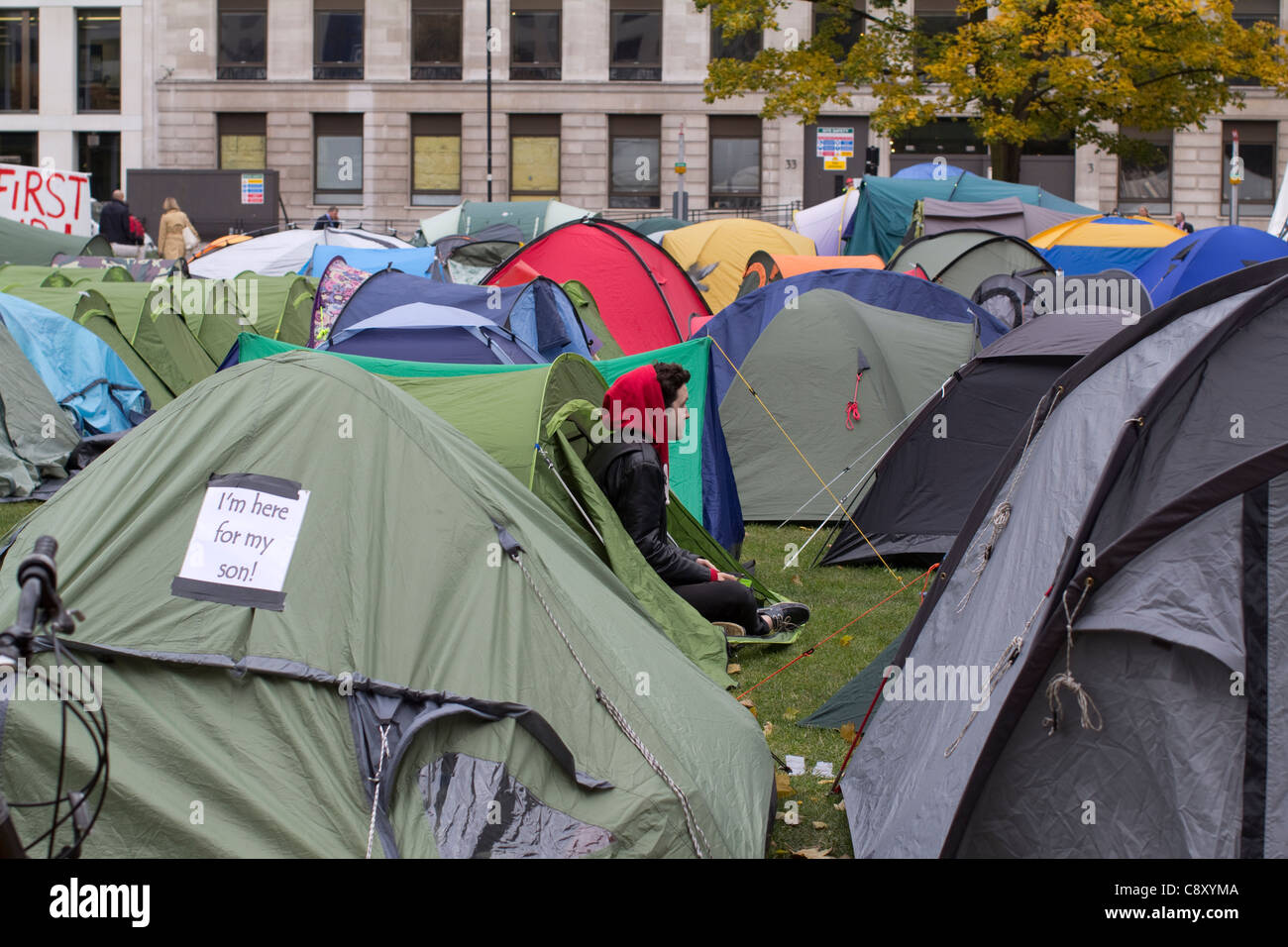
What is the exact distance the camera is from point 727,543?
883cm

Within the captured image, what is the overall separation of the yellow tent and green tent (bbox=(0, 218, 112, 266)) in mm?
9249

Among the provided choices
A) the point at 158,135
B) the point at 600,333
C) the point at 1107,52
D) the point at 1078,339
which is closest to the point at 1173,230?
the point at 1107,52

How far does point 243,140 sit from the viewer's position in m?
36.8

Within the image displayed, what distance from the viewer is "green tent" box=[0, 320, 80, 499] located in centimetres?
1030

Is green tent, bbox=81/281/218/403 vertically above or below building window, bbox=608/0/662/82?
below

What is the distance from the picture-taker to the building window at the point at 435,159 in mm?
36469

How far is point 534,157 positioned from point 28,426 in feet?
89.8

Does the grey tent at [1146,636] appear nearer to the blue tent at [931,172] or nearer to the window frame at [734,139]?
the blue tent at [931,172]

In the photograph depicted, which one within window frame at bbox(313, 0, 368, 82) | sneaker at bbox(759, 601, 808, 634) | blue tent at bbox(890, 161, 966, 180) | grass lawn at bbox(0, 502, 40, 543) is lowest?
sneaker at bbox(759, 601, 808, 634)

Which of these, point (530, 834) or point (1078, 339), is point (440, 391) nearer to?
point (530, 834)

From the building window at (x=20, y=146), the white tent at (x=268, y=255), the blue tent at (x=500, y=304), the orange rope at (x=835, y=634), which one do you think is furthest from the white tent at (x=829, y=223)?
the building window at (x=20, y=146)

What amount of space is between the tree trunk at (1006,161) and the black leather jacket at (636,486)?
19856mm

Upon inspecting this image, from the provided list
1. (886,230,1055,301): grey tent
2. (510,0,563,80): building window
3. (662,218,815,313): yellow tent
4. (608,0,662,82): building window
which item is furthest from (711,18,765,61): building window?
(886,230,1055,301): grey tent

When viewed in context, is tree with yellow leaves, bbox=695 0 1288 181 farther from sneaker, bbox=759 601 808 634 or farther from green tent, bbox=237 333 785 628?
green tent, bbox=237 333 785 628
